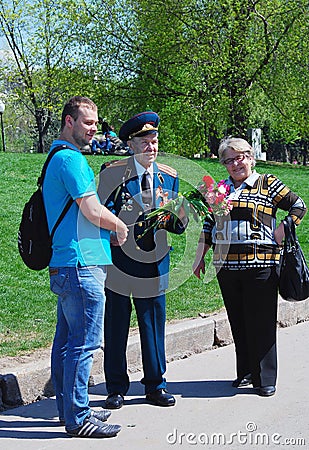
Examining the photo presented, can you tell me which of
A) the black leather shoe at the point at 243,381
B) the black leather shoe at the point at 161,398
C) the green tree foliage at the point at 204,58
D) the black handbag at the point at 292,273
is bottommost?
the black leather shoe at the point at 243,381

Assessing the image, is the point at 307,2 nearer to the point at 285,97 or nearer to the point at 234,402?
the point at 285,97

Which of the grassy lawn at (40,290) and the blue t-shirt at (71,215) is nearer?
the blue t-shirt at (71,215)

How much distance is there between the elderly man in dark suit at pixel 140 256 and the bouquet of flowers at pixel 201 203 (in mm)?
37

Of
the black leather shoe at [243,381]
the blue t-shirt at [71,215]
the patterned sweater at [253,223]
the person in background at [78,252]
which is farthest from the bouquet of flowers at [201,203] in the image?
the black leather shoe at [243,381]

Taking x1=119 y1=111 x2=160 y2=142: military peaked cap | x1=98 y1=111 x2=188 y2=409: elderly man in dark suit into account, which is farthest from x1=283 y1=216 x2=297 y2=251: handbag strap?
x1=119 y1=111 x2=160 y2=142: military peaked cap

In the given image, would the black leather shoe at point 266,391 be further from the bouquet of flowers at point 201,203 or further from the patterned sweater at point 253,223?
the bouquet of flowers at point 201,203

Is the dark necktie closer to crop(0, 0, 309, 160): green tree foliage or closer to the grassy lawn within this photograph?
the grassy lawn

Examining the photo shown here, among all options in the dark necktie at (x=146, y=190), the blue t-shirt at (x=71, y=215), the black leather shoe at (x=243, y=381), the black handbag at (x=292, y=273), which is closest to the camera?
the blue t-shirt at (x=71, y=215)

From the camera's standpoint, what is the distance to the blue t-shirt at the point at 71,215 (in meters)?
4.46

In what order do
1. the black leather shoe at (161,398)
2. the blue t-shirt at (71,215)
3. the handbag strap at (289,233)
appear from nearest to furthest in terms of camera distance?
the blue t-shirt at (71,215) → the black leather shoe at (161,398) → the handbag strap at (289,233)

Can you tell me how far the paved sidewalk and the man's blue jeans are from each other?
255 millimetres

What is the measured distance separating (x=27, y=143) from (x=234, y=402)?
68.1m

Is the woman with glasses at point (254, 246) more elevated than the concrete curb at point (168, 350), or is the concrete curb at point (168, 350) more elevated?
the woman with glasses at point (254, 246)

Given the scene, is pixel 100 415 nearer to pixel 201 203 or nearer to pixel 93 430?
pixel 93 430
